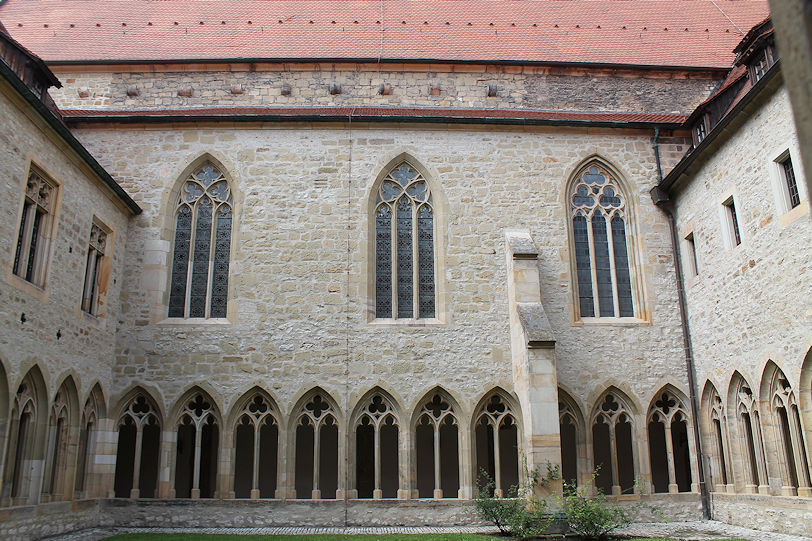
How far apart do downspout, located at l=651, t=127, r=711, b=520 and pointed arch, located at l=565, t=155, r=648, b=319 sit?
1.95 ft

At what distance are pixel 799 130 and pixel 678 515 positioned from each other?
11.0m

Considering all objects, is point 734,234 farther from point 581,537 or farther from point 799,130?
point 799,130

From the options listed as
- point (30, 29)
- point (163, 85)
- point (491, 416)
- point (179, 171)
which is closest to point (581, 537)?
point (491, 416)

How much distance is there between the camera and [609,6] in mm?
18688

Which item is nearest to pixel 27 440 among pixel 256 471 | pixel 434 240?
pixel 256 471

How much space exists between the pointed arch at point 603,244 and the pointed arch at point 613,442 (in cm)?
164

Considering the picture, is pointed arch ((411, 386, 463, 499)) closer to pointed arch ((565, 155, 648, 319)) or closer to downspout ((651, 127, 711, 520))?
pointed arch ((565, 155, 648, 319))

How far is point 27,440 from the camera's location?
9.20 metres

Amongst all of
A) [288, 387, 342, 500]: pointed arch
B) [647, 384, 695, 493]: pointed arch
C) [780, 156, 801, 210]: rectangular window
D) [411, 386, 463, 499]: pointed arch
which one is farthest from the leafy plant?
[780, 156, 801, 210]: rectangular window

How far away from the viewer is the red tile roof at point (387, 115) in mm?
12844

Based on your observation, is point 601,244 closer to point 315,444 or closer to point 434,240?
point 434,240

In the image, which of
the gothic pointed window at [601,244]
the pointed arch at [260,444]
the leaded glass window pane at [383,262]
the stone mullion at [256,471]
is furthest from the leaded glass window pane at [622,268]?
the stone mullion at [256,471]

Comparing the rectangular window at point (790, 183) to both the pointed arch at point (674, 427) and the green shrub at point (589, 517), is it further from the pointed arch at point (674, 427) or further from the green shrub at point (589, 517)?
the green shrub at point (589, 517)

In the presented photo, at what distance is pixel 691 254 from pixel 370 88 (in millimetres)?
7456
